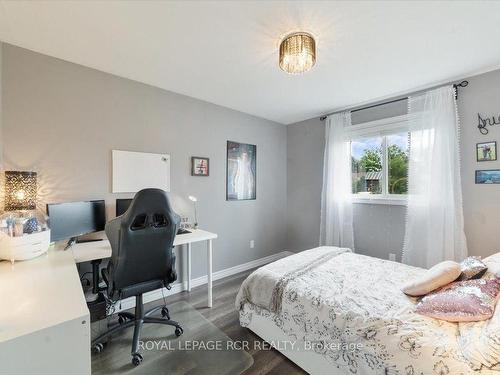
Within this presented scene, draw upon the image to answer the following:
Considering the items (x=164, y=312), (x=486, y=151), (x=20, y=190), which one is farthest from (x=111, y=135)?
(x=486, y=151)

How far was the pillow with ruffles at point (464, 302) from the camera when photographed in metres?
1.22

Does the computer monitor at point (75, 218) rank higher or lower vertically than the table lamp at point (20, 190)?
lower

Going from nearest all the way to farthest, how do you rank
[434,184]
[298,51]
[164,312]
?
[298,51] → [164,312] → [434,184]

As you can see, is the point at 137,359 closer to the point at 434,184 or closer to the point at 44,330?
the point at 44,330

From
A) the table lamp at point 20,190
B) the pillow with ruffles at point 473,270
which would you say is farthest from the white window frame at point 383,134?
the table lamp at point 20,190

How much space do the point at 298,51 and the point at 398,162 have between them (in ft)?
7.05

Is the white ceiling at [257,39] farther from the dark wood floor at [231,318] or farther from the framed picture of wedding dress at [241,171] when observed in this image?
the dark wood floor at [231,318]

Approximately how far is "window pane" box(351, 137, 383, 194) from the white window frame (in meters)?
0.05

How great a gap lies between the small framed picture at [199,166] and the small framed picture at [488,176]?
3.06 metres

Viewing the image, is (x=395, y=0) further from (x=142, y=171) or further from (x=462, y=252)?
(x=142, y=171)

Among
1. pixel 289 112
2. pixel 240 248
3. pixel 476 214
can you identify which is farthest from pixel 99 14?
pixel 476 214

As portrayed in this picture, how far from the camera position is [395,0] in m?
1.42

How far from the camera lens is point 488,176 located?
7.48 feet

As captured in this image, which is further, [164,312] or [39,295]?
[164,312]
